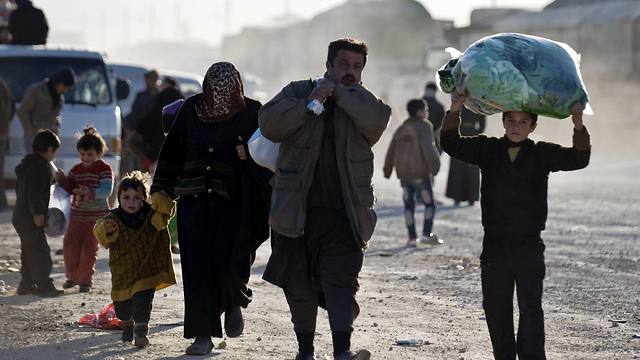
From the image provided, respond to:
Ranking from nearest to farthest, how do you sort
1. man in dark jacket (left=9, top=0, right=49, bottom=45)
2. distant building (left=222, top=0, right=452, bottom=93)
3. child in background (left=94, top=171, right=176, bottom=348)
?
1. child in background (left=94, top=171, right=176, bottom=348)
2. man in dark jacket (left=9, top=0, right=49, bottom=45)
3. distant building (left=222, top=0, right=452, bottom=93)

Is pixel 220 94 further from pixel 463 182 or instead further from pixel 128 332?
pixel 463 182

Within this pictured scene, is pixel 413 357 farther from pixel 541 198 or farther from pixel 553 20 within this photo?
pixel 553 20

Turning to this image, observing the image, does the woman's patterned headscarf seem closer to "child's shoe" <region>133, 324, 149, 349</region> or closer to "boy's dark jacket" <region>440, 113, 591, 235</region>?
"child's shoe" <region>133, 324, 149, 349</region>

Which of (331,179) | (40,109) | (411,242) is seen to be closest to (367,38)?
(40,109)

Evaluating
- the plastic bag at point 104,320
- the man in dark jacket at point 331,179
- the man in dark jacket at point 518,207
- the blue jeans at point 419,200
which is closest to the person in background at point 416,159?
the blue jeans at point 419,200

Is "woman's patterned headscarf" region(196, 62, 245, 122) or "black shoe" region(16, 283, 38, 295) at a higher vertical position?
"woman's patterned headscarf" region(196, 62, 245, 122)

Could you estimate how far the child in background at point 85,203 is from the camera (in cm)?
1071

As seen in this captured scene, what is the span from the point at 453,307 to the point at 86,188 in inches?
109

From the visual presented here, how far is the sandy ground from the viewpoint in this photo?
8.53m

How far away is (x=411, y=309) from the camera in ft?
34.0

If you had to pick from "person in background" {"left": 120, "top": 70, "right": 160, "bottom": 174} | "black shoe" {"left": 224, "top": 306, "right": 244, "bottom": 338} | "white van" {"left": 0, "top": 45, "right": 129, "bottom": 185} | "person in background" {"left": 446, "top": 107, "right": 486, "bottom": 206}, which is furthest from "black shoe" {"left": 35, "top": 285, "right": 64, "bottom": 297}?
"person in background" {"left": 446, "top": 107, "right": 486, "bottom": 206}

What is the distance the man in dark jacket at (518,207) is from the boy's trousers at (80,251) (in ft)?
14.6

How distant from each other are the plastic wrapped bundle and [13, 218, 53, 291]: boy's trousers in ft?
15.2

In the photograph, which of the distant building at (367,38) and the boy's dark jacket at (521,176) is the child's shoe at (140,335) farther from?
the distant building at (367,38)
